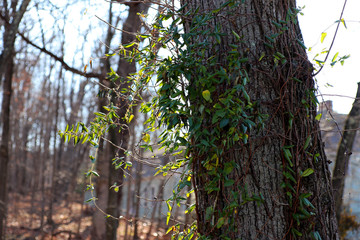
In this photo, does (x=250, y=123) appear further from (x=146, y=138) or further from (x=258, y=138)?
(x=146, y=138)

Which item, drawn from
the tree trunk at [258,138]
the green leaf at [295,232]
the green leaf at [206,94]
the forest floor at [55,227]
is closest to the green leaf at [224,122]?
the tree trunk at [258,138]

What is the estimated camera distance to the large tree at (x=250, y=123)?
205cm

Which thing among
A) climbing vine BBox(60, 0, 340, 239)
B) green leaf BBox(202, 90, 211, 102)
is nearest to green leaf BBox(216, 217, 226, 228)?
climbing vine BBox(60, 0, 340, 239)

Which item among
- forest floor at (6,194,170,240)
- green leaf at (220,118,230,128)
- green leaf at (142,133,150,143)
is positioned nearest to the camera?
green leaf at (220,118,230,128)

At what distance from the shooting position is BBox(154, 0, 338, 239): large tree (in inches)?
80.7

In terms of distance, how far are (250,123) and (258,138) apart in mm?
193

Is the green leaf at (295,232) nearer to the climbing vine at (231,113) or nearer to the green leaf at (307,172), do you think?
the climbing vine at (231,113)

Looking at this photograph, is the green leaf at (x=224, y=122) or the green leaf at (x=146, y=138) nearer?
the green leaf at (x=224, y=122)

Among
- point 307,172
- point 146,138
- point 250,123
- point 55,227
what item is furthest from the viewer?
point 55,227

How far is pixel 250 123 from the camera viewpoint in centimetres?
196

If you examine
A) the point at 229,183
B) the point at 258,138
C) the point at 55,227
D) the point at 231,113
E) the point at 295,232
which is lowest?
the point at 55,227

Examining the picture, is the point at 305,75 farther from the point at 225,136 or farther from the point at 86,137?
the point at 86,137

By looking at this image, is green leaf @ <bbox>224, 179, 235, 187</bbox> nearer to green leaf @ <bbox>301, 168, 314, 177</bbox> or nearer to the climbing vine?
the climbing vine

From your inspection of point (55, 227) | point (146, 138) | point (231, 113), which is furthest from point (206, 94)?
point (55, 227)
